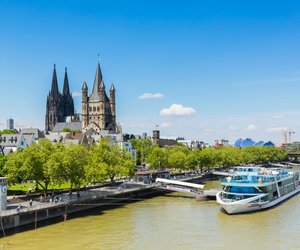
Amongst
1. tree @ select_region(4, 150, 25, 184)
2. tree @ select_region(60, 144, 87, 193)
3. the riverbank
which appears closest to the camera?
the riverbank

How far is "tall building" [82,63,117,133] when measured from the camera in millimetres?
173625

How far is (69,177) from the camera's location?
5622cm

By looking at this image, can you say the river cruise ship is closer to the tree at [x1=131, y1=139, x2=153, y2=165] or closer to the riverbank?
the riverbank

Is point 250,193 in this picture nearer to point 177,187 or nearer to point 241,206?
point 241,206

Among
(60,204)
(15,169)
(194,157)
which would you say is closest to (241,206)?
Answer: (60,204)

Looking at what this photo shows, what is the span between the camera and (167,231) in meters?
45.7

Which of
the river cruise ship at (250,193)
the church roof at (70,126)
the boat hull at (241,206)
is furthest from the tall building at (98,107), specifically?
the boat hull at (241,206)

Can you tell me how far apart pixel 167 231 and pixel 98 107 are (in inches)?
5222

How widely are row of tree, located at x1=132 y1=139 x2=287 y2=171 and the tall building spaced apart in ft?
87.6

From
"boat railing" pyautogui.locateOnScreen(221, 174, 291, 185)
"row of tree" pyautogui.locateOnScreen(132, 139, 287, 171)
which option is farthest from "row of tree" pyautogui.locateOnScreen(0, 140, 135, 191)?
"row of tree" pyautogui.locateOnScreen(132, 139, 287, 171)

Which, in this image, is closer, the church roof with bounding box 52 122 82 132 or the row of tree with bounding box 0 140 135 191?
the row of tree with bounding box 0 140 135 191

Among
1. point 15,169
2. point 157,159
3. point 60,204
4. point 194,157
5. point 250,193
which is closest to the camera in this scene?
point 60,204

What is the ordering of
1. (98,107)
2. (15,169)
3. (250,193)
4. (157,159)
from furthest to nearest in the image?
(98,107) < (157,159) < (250,193) < (15,169)

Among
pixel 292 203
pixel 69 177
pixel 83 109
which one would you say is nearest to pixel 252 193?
pixel 292 203
